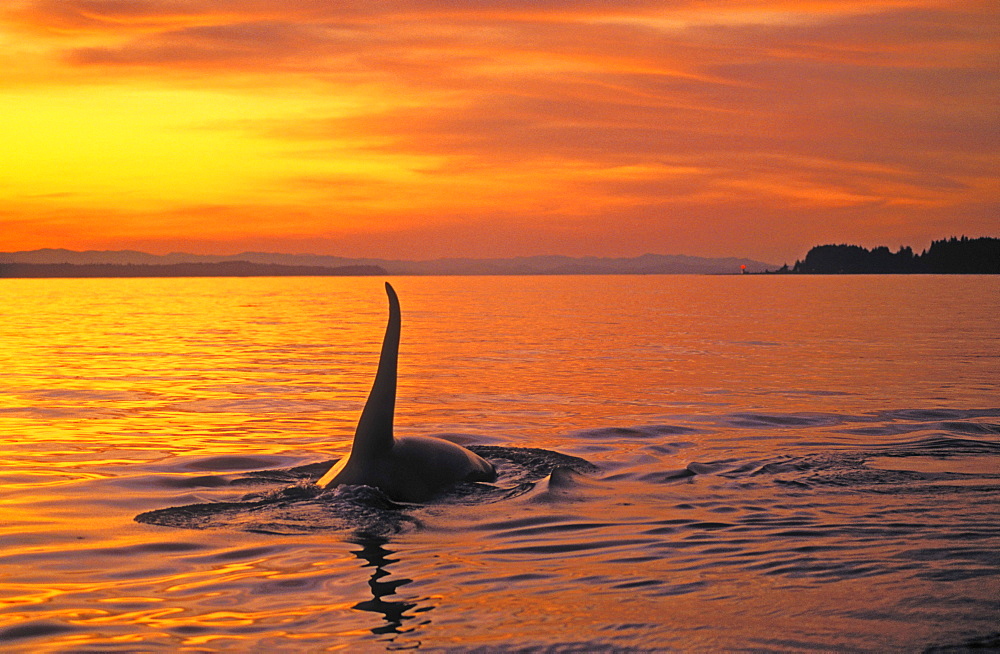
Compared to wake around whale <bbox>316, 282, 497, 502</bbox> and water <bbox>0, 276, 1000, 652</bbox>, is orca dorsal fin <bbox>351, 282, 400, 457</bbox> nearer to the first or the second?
wake around whale <bbox>316, 282, 497, 502</bbox>

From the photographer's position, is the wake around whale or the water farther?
the wake around whale

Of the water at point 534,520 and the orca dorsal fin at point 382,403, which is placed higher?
the orca dorsal fin at point 382,403

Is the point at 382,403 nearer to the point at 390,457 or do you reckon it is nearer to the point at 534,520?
the point at 390,457

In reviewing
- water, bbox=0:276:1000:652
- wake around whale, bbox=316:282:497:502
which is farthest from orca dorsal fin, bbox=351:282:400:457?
water, bbox=0:276:1000:652

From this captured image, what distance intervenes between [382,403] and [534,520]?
218 cm

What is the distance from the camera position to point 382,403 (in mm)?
12031

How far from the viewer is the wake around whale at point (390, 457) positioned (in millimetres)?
11977

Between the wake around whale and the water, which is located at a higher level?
the wake around whale

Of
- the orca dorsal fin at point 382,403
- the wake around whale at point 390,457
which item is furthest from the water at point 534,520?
the orca dorsal fin at point 382,403

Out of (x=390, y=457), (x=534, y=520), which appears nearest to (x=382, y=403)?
(x=390, y=457)

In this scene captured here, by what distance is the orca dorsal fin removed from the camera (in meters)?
11.9

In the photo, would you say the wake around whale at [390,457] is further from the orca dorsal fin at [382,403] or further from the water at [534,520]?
the water at [534,520]

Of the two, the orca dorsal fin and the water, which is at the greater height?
the orca dorsal fin

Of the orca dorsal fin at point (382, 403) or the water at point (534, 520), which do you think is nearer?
the water at point (534, 520)
